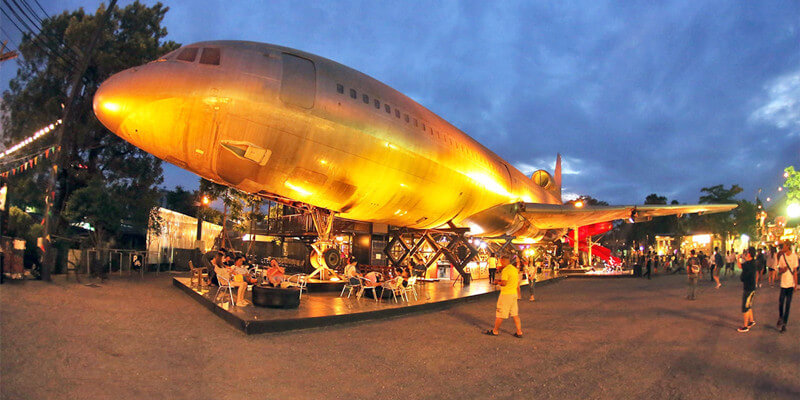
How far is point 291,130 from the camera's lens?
30.4 feet

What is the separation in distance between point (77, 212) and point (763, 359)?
1028 inches

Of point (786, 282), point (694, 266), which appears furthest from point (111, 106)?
point (694, 266)

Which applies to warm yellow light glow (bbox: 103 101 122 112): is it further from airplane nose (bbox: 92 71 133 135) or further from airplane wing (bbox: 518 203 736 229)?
airplane wing (bbox: 518 203 736 229)

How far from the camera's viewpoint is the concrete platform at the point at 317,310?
A: 823 cm

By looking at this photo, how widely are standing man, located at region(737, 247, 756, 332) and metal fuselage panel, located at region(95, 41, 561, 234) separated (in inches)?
317

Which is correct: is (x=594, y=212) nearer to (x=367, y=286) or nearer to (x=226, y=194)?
(x=367, y=286)

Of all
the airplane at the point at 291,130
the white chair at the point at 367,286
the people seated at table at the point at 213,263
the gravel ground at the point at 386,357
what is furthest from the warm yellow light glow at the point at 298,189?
the people seated at table at the point at 213,263

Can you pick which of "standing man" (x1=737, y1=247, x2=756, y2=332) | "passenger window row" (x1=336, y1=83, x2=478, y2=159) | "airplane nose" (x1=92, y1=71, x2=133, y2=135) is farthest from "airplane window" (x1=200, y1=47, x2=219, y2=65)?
"standing man" (x1=737, y1=247, x2=756, y2=332)

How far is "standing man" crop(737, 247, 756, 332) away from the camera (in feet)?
28.3

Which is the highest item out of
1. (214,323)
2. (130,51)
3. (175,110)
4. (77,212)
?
(130,51)

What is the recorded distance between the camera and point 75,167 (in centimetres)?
2408

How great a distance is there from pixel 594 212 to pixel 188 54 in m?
17.7

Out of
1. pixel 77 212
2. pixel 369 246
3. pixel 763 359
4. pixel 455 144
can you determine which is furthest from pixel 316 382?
pixel 77 212

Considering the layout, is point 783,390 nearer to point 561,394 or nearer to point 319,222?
point 561,394
